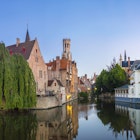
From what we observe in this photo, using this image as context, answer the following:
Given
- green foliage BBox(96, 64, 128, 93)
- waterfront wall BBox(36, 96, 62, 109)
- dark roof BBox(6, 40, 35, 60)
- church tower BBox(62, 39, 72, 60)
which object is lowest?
waterfront wall BBox(36, 96, 62, 109)

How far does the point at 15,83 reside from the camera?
106 ft

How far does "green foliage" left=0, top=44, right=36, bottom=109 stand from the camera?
3105 centimetres

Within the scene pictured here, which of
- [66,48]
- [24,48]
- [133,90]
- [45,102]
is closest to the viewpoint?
[45,102]

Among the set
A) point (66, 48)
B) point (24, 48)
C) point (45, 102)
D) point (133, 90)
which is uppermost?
point (66, 48)

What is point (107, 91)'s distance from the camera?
84688mm

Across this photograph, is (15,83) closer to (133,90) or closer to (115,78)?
(133,90)

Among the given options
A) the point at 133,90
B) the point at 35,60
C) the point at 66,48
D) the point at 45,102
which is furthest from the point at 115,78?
the point at 45,102

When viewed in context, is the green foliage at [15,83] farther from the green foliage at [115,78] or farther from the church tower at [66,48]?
the church tower at [66,48]

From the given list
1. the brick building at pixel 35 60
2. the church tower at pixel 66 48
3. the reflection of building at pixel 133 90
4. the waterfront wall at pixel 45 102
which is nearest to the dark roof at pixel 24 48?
the brick building at pixel 35 60

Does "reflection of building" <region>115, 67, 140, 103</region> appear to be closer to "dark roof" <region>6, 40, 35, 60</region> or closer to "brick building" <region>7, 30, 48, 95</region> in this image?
"brick building" <region>7, 30, 48, 95</region>

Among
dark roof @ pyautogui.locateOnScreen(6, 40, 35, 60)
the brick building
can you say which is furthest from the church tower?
the brick building

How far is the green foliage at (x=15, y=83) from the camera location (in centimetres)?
3105

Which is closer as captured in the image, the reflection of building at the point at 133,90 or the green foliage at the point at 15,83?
the green foliage at the point at 15,83

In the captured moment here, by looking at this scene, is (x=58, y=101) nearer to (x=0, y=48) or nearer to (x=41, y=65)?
(x=41, y=65)
